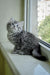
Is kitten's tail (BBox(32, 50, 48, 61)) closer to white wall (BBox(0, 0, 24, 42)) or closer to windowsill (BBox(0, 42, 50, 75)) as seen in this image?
windowsill (BBox(0, 42, 50, 75))

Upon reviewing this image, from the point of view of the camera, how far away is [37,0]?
167 centimetres

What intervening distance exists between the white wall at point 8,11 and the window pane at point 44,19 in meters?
0.32

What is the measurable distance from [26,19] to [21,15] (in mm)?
87

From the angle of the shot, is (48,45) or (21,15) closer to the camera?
(48,45)

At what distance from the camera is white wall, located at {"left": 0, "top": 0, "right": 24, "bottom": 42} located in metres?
1.81

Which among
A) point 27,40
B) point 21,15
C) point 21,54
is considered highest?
point 21,15

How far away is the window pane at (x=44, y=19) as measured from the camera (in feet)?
4.39

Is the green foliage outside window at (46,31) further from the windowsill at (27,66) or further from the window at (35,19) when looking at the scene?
the windowsill at (27,66)

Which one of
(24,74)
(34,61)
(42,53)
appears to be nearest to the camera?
(24,74)

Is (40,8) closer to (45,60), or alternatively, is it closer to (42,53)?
(42,53)

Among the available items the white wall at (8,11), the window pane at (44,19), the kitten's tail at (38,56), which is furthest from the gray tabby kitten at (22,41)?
Result: the white wall at (8,11)

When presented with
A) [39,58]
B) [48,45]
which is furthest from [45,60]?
[48,45]

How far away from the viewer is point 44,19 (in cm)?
144

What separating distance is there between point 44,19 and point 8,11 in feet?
1.95
